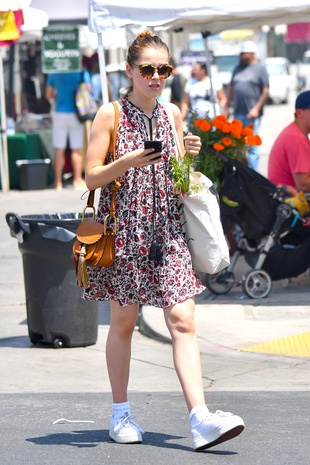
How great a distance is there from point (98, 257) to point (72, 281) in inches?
101

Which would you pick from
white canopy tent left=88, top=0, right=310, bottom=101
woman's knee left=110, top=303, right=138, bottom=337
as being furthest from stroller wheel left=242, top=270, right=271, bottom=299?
woman's knee left=110, top=303, right=138, bottom=337

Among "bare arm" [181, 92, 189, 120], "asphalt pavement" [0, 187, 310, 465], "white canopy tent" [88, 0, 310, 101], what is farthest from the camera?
"bare arm" [181, 92, 189, 120]

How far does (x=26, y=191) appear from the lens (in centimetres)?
1633

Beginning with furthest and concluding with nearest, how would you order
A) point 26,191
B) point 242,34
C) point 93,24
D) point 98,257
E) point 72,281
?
point 242,34 → point 26,191 → point 93,24 → point 72,281 → point 98,257

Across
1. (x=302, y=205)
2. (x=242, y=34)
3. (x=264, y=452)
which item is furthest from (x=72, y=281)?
(x=242, y=34)

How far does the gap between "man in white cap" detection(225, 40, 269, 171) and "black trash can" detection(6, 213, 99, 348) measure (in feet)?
24.9

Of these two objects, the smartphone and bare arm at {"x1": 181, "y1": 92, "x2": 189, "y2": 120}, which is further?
bare arm at {"x1": 181, "y1": 92, "x2": 189, "y2": 120}

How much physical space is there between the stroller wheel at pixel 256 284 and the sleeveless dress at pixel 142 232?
3.67 m

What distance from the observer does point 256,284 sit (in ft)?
27.9

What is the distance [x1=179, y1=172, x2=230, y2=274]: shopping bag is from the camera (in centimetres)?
481

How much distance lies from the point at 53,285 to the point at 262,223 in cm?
203

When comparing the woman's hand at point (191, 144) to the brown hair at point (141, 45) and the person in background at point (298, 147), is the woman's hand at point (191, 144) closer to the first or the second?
the brown hair at point (141, 45)

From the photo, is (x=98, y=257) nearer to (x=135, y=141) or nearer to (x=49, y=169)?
(x=135, y=141)

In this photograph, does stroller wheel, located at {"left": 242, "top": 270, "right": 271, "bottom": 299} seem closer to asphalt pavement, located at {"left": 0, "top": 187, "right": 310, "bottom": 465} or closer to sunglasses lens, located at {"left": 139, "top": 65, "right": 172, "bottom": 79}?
asphalt pavement, located at {"left": 0, "top": 187, "right": 310, "bottom": 465}
